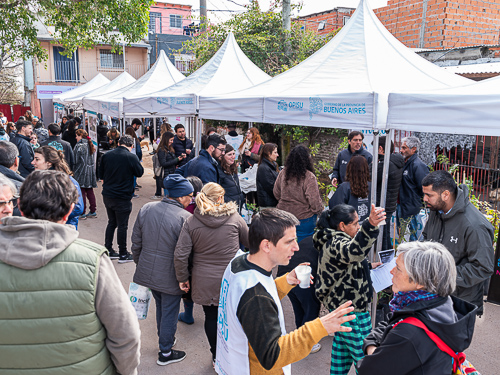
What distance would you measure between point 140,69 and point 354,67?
27.7 m

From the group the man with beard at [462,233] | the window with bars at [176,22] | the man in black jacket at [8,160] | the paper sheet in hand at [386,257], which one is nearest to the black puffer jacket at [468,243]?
the man with beard at [462,233]

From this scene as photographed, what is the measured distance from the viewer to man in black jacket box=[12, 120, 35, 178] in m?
6.87

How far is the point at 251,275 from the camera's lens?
6.41ft

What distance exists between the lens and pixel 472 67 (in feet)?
27.2

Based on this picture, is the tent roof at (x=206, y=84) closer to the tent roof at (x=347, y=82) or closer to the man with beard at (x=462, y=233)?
the tent roof at (x=347, y=82)

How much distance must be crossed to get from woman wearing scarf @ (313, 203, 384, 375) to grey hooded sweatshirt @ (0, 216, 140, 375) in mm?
1539

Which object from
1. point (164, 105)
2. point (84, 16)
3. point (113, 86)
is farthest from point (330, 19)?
point (164, 105)

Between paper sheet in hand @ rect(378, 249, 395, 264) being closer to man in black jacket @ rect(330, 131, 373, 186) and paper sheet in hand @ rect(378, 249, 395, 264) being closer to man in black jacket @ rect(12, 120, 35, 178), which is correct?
Result: man in black jacket @ rect(330, 131, 373, 186)

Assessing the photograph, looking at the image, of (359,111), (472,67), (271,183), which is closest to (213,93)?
(271,183)

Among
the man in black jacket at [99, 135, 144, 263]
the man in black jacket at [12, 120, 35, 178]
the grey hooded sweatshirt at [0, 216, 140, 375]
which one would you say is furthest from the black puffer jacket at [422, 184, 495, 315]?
the man in black jacket at [12, 120, 35, 178]

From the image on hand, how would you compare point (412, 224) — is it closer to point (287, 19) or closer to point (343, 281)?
point (343, 281)

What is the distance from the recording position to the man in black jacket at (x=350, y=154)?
19.2 ft

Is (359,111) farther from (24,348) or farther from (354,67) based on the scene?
(24,348)

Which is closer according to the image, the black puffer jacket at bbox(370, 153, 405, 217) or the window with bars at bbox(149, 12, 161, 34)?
the black puffer jacket at bbox(370, 153, 405, 217)
